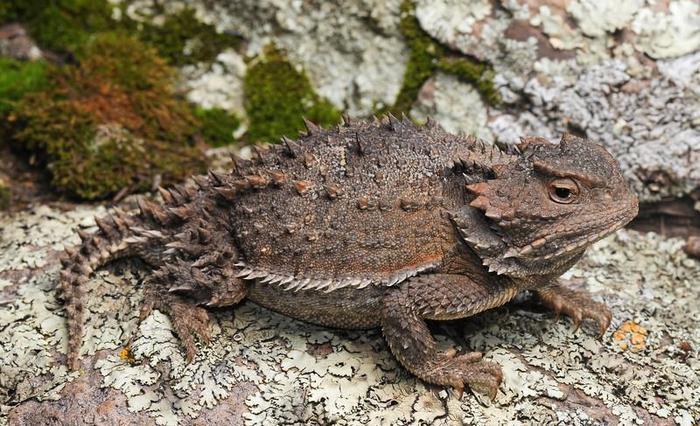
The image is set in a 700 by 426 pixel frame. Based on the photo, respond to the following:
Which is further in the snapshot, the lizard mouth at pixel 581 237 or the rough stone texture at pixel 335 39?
the rough stone texture at pixel 335 39

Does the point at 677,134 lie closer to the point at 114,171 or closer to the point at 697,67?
the point at 697,67

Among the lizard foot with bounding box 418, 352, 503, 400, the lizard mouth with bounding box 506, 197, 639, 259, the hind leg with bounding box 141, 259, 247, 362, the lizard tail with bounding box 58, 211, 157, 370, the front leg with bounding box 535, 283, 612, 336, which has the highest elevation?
the lizard mouth with bounding box 506, 197, 639, 259

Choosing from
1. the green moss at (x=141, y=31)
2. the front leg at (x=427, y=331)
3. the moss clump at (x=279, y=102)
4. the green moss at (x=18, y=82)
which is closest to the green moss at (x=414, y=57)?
the moss clump at (x=279, y=102)

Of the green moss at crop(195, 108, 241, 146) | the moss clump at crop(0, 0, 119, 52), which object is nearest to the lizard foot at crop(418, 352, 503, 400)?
the green moss at crop(195, 108, 241, 146)

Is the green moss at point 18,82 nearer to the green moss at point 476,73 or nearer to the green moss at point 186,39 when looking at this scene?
the green moss at point 186,39

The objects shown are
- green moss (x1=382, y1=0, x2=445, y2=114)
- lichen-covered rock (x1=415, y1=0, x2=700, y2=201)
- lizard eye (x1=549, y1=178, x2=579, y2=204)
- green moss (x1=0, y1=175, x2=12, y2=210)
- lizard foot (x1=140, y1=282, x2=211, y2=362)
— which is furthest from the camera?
green moss (x1=382, y1=0, x2=445, y2=114)

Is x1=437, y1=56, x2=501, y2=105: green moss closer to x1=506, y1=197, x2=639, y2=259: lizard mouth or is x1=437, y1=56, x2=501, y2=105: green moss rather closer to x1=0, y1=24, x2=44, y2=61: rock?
x1=506, y1=197, x2=639, y2=259: lizard mouth
